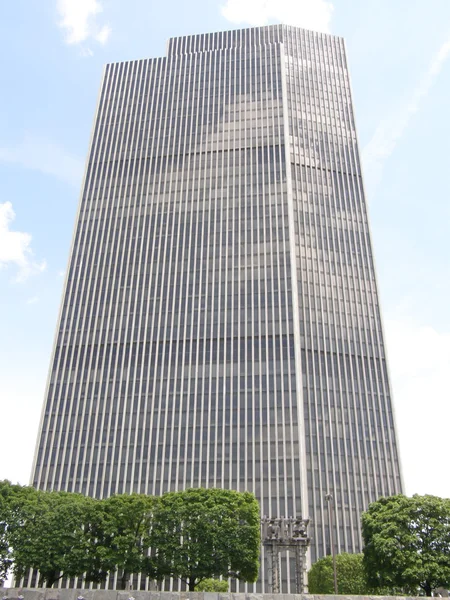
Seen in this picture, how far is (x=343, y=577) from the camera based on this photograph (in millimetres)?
58406

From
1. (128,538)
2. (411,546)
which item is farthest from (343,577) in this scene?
(128,538)

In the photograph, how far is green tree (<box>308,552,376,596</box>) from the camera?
5709 centimetres

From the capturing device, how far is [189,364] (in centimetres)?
9019

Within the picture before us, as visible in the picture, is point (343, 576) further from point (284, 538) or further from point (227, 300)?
point (227, 300)

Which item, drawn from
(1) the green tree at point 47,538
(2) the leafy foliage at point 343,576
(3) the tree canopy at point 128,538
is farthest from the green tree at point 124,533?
(2) the leafy foliage at point 343,576

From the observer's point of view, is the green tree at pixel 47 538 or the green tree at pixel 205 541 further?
the green tree at pixel 205 541

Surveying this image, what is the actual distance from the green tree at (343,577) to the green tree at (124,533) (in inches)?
805

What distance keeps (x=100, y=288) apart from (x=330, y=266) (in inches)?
1686

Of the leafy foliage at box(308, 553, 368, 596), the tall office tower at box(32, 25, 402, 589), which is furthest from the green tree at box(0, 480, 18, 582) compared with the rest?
the leafy foliage at box(308, 553, 368, 596)

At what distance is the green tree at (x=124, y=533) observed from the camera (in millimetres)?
50344

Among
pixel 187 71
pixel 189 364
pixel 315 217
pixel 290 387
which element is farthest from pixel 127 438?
pixel 187 71

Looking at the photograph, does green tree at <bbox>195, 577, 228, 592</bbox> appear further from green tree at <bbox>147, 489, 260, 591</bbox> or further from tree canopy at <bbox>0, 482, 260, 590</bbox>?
tree canopy at <bbox>0, 482, 260, 590</bbox>

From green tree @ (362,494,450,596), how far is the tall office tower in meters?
27.5

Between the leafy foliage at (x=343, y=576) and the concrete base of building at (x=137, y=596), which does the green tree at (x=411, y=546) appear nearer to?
the leafy foliage at (x=343, y=576)
